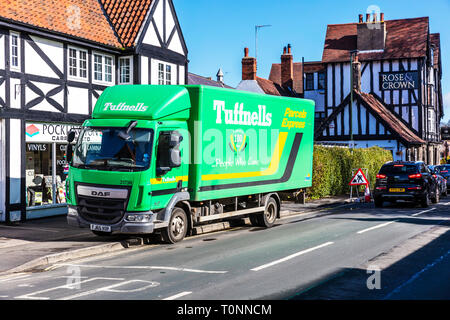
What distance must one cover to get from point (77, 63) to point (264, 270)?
39.3 ft

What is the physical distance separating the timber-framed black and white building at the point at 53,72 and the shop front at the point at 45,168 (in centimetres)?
3

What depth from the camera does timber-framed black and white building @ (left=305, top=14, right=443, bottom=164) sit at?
43406 mm

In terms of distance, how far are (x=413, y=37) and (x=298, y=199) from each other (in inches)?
1452

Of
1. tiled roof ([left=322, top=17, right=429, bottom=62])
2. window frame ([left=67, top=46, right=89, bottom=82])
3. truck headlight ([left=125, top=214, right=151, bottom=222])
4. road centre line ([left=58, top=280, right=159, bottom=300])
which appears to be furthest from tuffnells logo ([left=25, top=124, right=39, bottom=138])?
tiled roof ([left=322, top=17, right=429, bottom=62])

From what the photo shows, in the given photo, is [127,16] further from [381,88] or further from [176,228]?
[381,88]

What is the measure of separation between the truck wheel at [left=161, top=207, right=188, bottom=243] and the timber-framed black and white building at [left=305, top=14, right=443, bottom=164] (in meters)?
32.3

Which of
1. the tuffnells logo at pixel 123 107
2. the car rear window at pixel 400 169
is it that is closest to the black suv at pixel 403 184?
the car rear window at pixel 400 169

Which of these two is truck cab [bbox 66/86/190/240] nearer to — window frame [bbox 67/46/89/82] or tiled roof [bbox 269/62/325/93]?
window frame [bbox 67/46/89/82]

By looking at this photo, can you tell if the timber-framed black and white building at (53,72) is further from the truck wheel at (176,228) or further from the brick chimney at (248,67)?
the brick chimney at (248,67)

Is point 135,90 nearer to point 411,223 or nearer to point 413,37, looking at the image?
point 411,223

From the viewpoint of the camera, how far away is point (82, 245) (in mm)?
11906

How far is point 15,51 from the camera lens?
16078mm

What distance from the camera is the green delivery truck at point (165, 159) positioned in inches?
459
